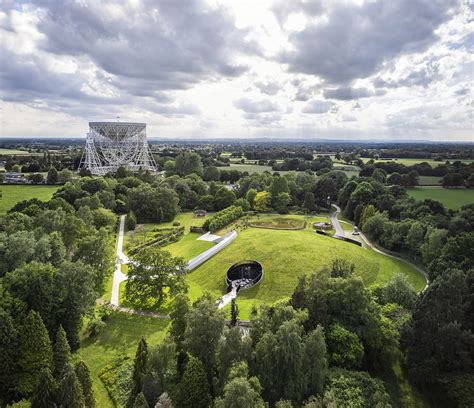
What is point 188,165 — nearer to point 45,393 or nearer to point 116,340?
point 116,340

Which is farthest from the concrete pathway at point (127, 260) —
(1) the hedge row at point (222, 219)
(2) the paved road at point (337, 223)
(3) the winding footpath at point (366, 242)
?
(3) the winding footpath at point (366, 242)

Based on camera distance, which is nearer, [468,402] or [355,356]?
[468,402]

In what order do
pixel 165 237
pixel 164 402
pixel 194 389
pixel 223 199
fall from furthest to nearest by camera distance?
pixel 223 199, pixel 165 237, pixel 194 389, pixel 164 402

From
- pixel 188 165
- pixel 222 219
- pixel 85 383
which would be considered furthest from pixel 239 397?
pixel 188 165

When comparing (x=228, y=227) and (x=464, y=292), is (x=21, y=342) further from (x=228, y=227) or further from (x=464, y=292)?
(x=228, y=227)

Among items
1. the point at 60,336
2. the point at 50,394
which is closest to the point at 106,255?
the point at 60,336

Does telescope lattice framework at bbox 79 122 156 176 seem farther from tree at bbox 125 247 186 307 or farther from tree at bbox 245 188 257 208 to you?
tree at bbox 125 247 186 307

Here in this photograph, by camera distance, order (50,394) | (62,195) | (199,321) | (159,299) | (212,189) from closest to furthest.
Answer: (50,394) → (199,321) → (159,299) → (62,195) → (212,189)
